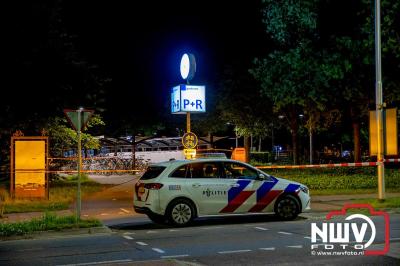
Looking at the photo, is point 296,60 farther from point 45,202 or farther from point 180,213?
point 180,213

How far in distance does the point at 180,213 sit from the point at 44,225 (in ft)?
10.2

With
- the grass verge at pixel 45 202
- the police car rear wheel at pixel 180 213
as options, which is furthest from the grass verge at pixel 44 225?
the grass verge at pixel 45 202

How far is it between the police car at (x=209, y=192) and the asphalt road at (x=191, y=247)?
36 centimetres

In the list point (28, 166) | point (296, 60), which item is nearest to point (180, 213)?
point (28, 166)

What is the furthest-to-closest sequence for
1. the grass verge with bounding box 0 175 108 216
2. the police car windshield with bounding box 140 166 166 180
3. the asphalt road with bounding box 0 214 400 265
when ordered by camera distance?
the grass verge with bounding box 0 175 108 216, the police car windshield with bounding box 140 166 166 180, the asphalt road with bounding box 0 214 400 265

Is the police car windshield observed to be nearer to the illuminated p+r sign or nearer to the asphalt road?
the asphalt road

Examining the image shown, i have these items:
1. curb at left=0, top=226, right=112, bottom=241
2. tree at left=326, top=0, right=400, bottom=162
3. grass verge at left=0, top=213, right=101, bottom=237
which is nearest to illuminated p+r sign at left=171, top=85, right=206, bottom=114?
tree at left=326, top=0, right=400, bottom=162

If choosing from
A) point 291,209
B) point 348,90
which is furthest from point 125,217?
point 348,90

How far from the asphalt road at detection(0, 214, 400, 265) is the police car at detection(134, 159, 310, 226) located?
0.36 metres

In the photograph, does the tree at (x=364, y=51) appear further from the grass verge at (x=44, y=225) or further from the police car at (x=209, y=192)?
the grass verge at (x=44, y=225)

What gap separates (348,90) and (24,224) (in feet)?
61.7

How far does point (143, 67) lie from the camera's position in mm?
44438

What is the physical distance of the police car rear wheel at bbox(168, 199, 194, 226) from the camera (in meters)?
14.1

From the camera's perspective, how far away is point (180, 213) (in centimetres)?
1421
